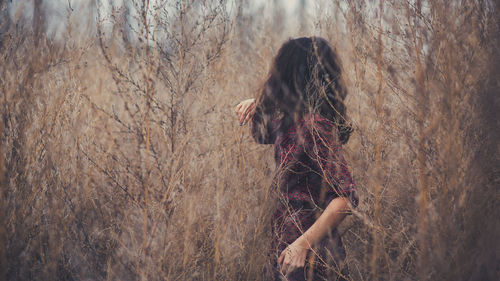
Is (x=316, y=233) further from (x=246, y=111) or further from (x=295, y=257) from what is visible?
(x=246, y=111)

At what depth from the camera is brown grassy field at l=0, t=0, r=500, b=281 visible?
4.68ft

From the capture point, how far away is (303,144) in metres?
1.40

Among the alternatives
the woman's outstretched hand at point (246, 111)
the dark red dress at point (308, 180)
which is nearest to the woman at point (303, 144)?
the dark red dress at point (308, 180)

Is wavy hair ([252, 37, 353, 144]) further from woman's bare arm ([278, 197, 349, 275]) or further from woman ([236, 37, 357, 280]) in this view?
woman's bare arm ([278, 197, 349, 275])

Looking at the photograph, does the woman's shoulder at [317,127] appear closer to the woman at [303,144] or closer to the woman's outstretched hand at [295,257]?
the woman at [303,144]

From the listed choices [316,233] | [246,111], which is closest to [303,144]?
[316,233]

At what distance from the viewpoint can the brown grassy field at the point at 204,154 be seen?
1428mm

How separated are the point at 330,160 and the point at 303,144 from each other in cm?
13

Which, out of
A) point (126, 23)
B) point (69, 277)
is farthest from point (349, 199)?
point (69, 277)

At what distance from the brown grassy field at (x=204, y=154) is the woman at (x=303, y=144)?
0.57 feet

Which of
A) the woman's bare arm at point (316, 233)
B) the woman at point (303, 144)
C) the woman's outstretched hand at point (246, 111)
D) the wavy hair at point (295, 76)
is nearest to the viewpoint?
the woman's bare arm at point (316, 233)

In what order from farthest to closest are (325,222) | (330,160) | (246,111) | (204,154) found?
(204,154) < (246,111) < (330,160) < (325,222)

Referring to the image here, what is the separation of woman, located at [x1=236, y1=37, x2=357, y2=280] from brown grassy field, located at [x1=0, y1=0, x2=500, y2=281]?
17 cm

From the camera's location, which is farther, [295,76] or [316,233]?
[295,76]
